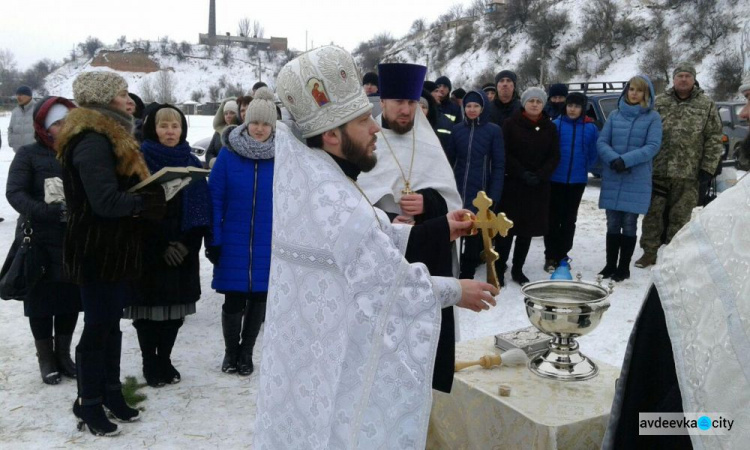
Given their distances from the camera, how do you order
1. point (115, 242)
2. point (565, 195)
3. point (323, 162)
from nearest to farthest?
point (323, 162), point (115, 242), point (565, 195)

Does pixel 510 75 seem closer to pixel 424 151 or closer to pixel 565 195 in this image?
pixel 565 195

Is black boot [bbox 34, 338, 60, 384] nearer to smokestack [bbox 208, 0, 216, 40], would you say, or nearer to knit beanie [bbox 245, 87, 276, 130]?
knit beanie [bbox 245, 87, 276, 130]

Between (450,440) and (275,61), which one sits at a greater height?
(275,61)

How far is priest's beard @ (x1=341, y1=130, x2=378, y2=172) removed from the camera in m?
2.07

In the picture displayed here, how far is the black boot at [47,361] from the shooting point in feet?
13.3

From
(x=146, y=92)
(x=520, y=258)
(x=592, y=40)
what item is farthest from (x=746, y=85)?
(x=146, y=92)

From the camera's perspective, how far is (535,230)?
6.00 m

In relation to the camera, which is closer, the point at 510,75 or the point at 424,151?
the point at 424,151

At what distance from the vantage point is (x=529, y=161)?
5984mm

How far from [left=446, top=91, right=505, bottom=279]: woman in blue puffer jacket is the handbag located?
11.2 ft

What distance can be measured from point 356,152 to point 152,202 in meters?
1.66

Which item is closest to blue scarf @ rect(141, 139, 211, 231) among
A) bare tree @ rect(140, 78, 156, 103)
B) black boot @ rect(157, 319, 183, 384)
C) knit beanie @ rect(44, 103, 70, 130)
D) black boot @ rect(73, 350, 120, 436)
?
knit beanie @ rect(44, 103, 70, 130)

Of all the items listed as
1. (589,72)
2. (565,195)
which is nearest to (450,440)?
(565,195)

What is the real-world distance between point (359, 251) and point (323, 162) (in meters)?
0.33
